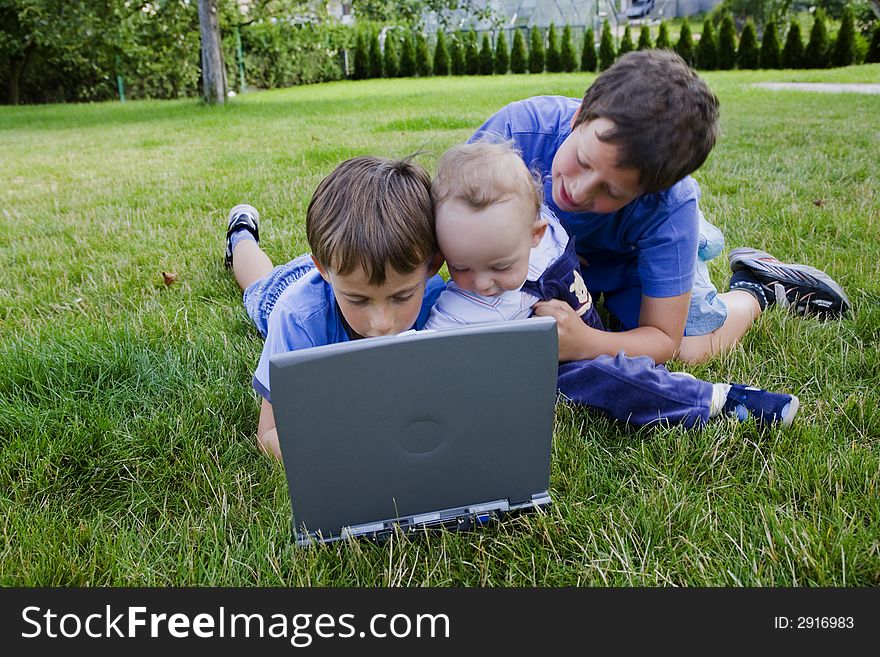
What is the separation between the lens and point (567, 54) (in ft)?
72.0

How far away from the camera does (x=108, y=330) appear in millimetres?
2336

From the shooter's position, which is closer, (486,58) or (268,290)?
(268,290)

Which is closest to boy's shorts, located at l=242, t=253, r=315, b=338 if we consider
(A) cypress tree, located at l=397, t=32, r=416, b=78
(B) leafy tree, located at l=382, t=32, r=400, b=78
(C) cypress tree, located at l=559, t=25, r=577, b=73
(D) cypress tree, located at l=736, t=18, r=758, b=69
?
(D) cypress tree, located at l=736, t=18, r=758, b=69

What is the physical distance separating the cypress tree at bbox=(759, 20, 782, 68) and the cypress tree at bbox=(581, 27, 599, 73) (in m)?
4.63

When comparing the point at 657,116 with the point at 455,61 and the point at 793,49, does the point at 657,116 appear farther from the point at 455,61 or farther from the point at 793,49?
the point at 455,61

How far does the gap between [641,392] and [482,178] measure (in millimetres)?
681

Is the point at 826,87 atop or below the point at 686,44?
below

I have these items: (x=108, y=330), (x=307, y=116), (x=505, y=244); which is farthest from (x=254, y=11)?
(x=505, y=244)

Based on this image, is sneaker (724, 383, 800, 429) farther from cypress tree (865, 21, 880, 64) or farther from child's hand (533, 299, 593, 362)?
cypress tree (865, 21, 880, 64)

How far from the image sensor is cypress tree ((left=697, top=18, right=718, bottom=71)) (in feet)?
67.0

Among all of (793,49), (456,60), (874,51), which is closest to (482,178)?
(793,49)

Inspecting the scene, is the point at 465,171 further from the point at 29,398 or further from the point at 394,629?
the point at 29,398

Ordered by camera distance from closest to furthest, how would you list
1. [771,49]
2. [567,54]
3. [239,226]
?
[239,226], [771,49], [567,54]

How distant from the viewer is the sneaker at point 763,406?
1760 mm
